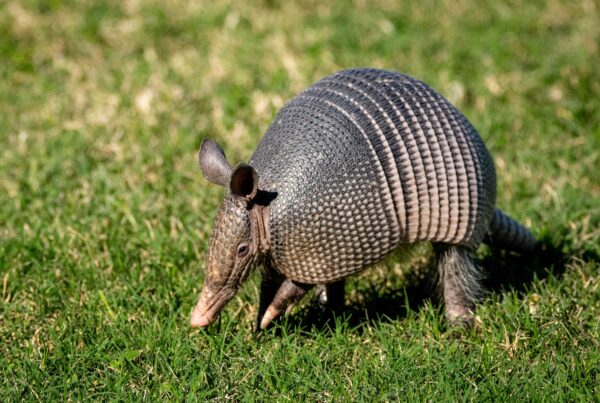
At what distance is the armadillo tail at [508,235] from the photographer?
5301 millimetres

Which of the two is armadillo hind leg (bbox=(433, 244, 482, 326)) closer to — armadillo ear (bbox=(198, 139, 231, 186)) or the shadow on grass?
the shadow on grass

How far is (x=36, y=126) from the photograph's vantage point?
757cm

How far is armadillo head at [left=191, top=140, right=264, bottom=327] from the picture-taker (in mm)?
4281

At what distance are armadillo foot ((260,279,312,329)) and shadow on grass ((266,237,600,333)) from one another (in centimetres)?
14

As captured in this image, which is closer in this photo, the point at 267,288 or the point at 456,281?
the point at 267,288

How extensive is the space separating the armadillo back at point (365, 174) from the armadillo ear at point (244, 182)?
16cm

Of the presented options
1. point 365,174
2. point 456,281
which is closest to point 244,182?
point 365,174

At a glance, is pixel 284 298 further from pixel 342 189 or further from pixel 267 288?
pixel 342 189

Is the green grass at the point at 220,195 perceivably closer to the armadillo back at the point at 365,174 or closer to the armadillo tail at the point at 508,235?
the armadillo tail at the point at 508,235

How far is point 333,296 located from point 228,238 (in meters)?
1.09

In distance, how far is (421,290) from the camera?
17.6 ft

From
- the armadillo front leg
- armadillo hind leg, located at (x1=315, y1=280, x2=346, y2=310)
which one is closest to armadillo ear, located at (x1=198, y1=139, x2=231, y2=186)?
the armadillo front leg

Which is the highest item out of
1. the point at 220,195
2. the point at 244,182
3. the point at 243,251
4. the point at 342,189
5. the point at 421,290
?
the point at 244,182

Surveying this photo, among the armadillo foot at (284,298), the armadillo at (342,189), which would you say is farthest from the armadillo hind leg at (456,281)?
the armadillo foot at (284,298)
